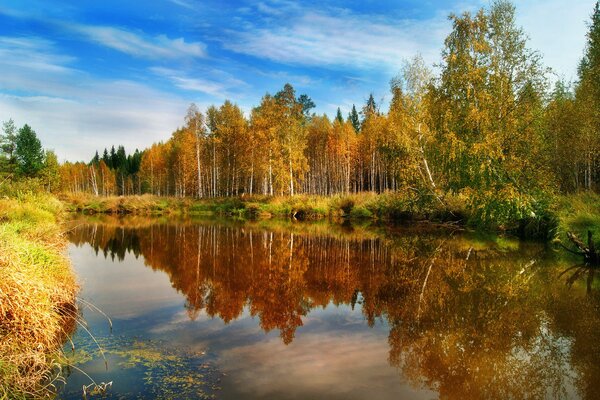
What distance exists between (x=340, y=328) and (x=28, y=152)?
2439 inches

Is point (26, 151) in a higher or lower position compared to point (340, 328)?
higher

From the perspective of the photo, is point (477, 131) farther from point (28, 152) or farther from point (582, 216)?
point (28, 152)

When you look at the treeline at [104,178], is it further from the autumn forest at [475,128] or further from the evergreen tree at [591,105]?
the evergreen tree at [591,105]

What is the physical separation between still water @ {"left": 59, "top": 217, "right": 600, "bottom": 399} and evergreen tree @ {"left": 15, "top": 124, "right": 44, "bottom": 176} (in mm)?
49079

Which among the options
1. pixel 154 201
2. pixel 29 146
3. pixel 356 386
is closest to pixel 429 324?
pixel 356 386

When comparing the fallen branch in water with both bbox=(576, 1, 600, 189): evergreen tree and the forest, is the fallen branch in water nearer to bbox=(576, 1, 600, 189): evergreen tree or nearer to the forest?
the forest

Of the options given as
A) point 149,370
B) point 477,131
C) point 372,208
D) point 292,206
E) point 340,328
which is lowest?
point 340,328

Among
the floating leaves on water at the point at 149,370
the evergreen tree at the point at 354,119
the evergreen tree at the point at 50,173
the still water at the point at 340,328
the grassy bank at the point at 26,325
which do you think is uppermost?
the evergreen tree at the point at 354,119

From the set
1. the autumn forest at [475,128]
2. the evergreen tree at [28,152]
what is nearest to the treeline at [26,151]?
the evergreen tree at [28,152]

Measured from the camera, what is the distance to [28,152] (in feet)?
186

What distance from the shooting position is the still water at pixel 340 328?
567 cm

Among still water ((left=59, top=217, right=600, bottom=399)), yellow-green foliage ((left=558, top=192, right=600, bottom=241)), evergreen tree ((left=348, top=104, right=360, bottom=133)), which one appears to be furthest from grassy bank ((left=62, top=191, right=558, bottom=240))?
evergreen tree ((left=348, top=104, right=360, bottom=133))

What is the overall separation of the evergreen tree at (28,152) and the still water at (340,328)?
49079 mm

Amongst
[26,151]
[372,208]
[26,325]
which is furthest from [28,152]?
[26,325]
